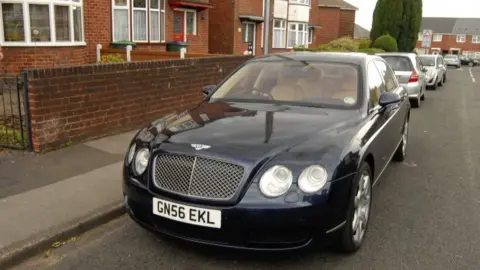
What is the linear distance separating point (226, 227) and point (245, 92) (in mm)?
1996

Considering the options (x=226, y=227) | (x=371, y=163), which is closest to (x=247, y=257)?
(x=226, y=227)

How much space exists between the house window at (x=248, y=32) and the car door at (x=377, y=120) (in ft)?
69.8

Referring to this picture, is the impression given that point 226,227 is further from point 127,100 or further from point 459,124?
point 459,124

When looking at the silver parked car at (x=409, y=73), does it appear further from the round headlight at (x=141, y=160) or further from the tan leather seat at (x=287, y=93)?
the round headlight at (x=141, y=160)

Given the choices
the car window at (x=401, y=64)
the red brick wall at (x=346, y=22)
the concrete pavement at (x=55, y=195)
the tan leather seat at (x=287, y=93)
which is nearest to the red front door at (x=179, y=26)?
the car window at (x=401, y=64)

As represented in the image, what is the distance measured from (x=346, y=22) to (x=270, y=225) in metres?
46.5

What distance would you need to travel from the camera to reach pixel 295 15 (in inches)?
1217

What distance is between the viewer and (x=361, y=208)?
3785 millimetres

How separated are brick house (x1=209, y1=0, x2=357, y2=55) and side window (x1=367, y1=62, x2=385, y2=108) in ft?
63.2

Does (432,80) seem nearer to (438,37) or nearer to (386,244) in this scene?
(386,244)

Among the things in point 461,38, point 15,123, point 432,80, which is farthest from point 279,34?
point 461,38

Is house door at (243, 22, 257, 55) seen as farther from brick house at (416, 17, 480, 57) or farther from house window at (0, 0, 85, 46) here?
brick house at (416, 17, 480, 57)

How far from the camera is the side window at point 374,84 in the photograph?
4.61 meters

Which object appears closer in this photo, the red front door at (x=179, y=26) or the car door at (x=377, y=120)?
the car door at (x=377, y=120)
